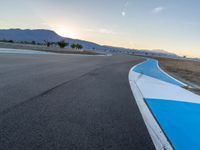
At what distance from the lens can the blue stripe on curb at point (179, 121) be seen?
330 centimetres

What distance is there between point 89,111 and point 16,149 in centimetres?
207

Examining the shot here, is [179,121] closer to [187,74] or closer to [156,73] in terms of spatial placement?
[156,73]

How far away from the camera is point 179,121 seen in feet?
14.3

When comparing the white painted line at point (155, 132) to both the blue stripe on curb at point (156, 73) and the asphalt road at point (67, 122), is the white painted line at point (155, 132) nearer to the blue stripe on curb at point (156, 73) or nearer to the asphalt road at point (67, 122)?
the asphalt road at point (67, 122)

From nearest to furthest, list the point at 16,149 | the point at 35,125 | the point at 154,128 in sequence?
1. the point at 16,149
2. the point at 35,125
3. the point at 154,128

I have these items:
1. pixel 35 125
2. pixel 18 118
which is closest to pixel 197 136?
pixel 35 125

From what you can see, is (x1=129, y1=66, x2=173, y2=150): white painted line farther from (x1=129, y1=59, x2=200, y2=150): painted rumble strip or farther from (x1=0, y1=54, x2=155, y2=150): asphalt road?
(x1=0, y1=54, x2=155, y2=150): asphalt road

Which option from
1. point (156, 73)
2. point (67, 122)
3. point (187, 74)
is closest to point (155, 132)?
point (67, 122)

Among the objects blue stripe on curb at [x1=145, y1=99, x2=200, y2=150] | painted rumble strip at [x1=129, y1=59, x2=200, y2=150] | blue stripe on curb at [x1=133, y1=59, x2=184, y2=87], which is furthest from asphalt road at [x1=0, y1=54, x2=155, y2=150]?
blue stripe on curb at [x1=133, y1=59, x2=184, y2=87]

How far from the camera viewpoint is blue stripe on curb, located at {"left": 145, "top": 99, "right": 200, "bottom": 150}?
3304 millimetres

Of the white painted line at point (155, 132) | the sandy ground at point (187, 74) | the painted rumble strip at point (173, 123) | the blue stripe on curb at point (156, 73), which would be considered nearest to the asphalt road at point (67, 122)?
the white painted line at point (155, 132)

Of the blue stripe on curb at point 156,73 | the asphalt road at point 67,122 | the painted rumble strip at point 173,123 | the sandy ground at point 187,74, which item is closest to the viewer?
the asphalt road at point 67,122

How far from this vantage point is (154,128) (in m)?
3.83

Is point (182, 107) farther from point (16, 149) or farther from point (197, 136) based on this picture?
point (16, 149)
